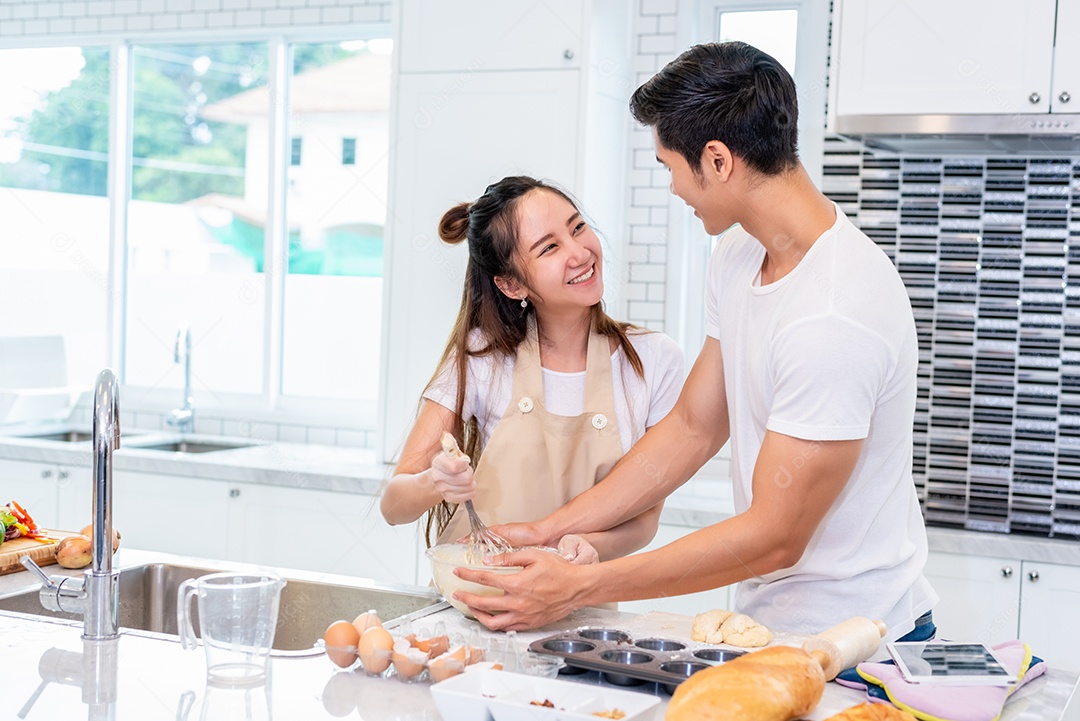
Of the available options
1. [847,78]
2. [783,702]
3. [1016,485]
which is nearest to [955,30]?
[847,78]

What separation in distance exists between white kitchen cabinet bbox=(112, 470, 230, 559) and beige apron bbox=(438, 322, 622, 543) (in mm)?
1921

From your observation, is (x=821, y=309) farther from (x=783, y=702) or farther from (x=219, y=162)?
(x=219, y=162)

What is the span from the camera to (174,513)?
3949 mm

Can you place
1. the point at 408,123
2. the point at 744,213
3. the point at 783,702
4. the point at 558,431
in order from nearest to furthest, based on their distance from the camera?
the point at 783,702
the point at 744,213
the point at 558,431
the point at 408,123

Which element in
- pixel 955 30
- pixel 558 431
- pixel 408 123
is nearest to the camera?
pixel 558 431

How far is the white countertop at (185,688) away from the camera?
1.39 meters

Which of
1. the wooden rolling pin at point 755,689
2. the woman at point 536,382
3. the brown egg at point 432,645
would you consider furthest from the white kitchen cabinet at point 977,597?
the brown egg at point 432,645

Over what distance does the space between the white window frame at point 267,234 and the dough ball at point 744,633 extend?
2.96 m

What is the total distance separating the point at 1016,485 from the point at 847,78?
1.33 m

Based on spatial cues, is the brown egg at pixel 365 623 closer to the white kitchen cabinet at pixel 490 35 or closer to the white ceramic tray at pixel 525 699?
the white ceramic tray at pixel 525 699

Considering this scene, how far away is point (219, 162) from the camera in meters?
4.71

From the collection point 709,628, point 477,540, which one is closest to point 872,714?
point 709,628

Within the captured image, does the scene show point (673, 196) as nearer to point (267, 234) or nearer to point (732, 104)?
point (267, 234)

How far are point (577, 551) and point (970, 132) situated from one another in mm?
1793
